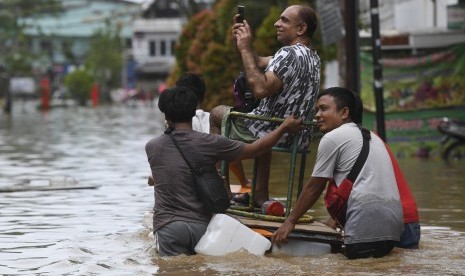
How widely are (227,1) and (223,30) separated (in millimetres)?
796

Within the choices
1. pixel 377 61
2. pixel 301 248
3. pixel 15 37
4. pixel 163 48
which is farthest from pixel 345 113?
pixel 163 48

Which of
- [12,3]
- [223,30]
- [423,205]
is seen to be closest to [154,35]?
[12,3]

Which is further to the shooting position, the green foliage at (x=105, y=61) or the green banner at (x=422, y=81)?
the green foliage at (x=105, y=61)

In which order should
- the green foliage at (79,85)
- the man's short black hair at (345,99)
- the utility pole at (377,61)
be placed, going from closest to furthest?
the man's short black hair at (345,99) → the utility pole at (377,61) → the green foliage at (79,85)

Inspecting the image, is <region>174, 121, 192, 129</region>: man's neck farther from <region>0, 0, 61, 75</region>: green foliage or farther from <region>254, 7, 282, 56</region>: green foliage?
<region>0, 0, 61, 75</region>: green foliage

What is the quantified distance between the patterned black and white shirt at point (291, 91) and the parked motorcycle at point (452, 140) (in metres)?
12.6

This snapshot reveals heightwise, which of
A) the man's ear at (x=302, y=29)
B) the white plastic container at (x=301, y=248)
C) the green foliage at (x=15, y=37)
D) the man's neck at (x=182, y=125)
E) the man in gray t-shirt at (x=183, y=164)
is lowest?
the green foliage at (x=15, y=37)

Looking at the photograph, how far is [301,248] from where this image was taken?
9703 mm

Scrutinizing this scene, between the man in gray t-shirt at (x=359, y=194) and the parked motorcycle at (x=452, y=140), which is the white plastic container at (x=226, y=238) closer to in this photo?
the man in gray t-shirt at (x=359, y=194)

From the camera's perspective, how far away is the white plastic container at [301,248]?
965 centimetres

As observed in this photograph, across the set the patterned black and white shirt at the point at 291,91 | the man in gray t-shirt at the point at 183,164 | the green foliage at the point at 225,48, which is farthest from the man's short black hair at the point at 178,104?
the green foliage at the point at 225,48

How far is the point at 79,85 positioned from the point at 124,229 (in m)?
79.7

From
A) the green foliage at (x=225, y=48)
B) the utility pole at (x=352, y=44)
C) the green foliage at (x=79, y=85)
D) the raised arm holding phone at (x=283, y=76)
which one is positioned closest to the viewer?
the raised arm holding phone at (x=283, y=76)

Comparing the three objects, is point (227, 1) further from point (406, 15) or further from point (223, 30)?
point (406, 15)
